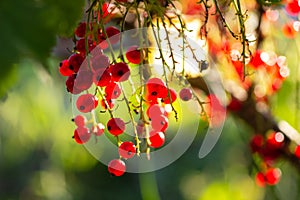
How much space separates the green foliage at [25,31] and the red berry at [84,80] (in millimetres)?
132

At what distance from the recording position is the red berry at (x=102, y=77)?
0.73 metres

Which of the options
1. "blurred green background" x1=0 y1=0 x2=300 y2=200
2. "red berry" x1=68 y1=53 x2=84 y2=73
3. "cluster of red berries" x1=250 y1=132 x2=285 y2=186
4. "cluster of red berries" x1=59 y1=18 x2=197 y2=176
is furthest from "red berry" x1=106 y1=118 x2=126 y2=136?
"blurred green background" x1=0 y1=0 x2=300 y2=200

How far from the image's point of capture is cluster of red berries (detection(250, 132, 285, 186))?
4.57 feet

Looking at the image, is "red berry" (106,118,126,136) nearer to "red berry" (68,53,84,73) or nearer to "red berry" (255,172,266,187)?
"red berry" (68,53,84,73)

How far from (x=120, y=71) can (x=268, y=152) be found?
82 centimetres

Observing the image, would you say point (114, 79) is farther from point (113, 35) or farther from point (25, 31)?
point (25, 31)

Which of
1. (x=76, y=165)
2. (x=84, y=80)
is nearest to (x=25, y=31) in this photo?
(x=84, y=80)

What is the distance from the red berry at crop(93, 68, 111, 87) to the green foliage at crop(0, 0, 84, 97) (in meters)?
0.14

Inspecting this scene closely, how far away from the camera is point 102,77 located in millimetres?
731

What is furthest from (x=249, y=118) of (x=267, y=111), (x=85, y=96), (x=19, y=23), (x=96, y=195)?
(x=96, y=195)

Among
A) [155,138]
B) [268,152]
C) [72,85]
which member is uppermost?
[72,85]

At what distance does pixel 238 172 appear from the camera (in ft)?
8.47

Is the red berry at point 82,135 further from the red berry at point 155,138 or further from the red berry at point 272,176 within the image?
the red berry at point 272,176

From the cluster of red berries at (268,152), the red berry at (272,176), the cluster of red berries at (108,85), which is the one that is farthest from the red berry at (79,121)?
the red berry at (272,176)
